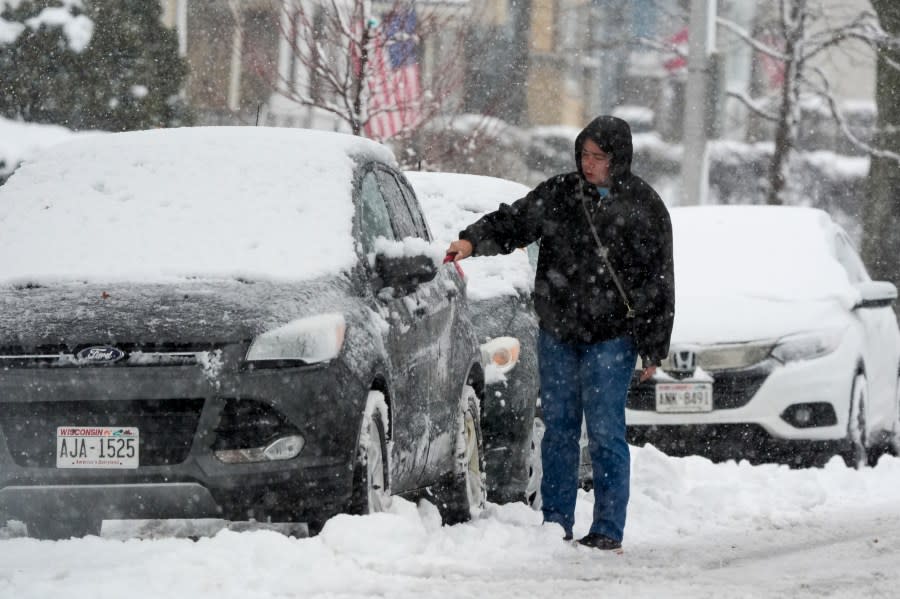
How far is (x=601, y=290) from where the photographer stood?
25.1 ft

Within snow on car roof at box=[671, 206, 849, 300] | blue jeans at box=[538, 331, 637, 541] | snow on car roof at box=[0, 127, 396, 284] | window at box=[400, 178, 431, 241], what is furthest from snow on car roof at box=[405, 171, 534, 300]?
snow on car roof at box=[0, 127, 396, 284]

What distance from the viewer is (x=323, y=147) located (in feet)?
24.6

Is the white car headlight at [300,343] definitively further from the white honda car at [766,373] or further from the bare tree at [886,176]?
the bare tree at [886,176]

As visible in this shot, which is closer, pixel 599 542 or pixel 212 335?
pixel 212 335

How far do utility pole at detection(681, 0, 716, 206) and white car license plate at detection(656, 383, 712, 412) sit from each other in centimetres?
810

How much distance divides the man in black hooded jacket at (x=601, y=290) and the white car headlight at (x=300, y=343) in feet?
5.05

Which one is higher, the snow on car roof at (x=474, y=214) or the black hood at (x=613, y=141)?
the black hood at (x=613, y=141)

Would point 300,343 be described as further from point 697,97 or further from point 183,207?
point 697,97

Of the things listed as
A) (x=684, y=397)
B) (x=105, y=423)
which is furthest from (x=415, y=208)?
(x=684, y=397)

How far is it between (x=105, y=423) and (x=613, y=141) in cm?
257

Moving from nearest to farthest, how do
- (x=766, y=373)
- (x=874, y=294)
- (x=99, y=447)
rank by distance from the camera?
(x=99, y=447)
(x=766, y=373)
(x=874, y=294)

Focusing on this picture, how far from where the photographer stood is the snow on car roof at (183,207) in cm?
682

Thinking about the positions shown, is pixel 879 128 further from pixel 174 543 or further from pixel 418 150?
pixel 174 543

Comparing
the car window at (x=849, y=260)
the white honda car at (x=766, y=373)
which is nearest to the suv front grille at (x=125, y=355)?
the white honda car at (x=766, y=373)
